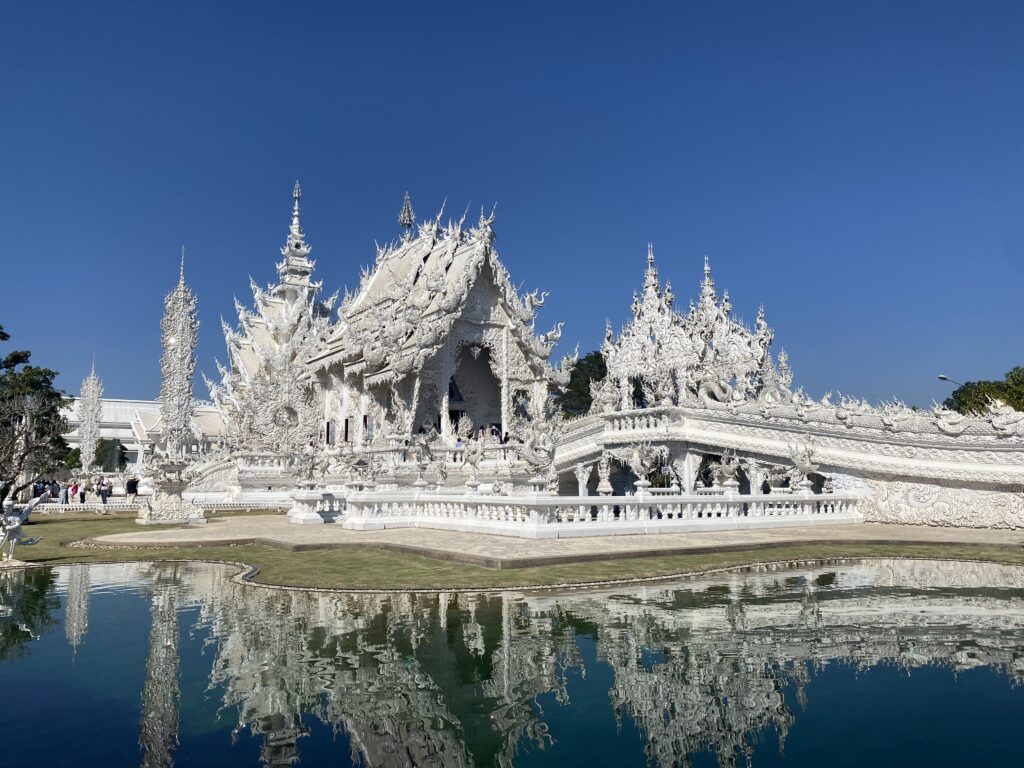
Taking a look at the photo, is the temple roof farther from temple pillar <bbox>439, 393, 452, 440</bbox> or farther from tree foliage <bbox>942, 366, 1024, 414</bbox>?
tree foliage <bbox>942, 366, 1024, 414</bbox>

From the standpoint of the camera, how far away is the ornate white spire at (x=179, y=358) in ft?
117

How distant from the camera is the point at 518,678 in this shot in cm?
516

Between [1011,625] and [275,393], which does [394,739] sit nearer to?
[1011,625]

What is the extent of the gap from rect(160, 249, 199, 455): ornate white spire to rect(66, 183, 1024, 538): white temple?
0.56 meters

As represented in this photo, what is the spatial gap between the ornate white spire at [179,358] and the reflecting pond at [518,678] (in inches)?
1160

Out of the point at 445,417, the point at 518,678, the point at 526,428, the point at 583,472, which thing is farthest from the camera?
the point at 445,417

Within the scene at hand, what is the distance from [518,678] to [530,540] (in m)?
7.05

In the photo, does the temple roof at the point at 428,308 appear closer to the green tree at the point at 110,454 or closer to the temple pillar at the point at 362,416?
the temple pillar at the point at 362,416

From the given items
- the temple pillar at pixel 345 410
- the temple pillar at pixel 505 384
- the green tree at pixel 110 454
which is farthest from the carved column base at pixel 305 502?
the green tree at pixel 110 454

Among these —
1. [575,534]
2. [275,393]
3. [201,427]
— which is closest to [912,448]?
[575,534]

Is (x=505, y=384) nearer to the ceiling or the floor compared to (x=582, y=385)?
nearer to the floor

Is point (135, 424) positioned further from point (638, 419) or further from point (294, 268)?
point (638, 419)

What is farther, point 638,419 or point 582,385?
point 582,385

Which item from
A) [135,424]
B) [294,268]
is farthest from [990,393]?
[135,424]
